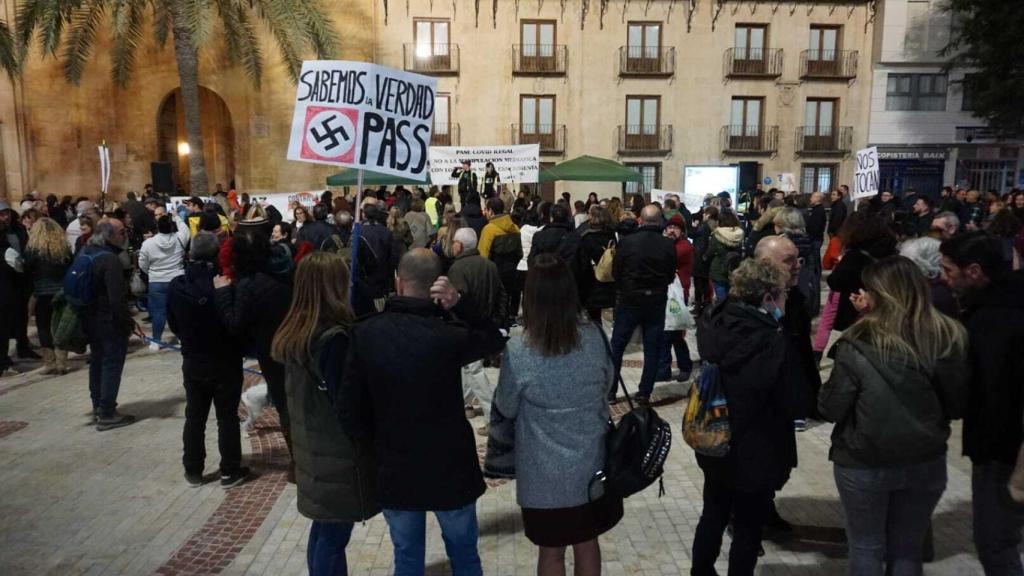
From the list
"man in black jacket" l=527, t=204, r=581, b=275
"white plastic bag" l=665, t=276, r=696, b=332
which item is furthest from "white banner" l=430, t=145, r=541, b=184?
"white plastic bag" l=665, t=276, r=696, b=332

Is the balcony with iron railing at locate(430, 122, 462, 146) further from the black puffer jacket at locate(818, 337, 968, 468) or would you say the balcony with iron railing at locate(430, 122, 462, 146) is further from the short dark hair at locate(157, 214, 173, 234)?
the black puffer jacket at locate(818, 337, 968, 468)

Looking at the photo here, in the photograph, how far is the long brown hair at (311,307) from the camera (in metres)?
3.46

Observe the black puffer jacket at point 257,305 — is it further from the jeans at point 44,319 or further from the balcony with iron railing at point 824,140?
the balcony with iron railing at point 824,140

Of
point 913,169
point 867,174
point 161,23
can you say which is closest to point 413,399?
point 867,174

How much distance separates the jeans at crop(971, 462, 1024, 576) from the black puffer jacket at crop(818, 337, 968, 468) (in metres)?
0.34

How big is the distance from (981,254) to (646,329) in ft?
12.5

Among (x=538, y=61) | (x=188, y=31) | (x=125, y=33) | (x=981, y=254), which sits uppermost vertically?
(x=538, y=61)

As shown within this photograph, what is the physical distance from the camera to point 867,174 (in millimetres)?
10188

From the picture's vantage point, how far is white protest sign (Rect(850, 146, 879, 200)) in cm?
998

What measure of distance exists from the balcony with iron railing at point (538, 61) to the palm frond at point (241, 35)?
30.5 ft

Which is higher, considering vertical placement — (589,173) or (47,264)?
(589,173)

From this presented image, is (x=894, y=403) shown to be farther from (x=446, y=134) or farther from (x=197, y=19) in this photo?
(x=446, y=134)

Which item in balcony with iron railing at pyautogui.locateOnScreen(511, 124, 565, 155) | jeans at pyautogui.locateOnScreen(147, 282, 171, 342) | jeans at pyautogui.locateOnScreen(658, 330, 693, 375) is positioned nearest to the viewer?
jeans at pyautogui.locateOnScreen(658, 330, 693, 375)

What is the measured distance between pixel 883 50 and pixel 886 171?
4.61 m
